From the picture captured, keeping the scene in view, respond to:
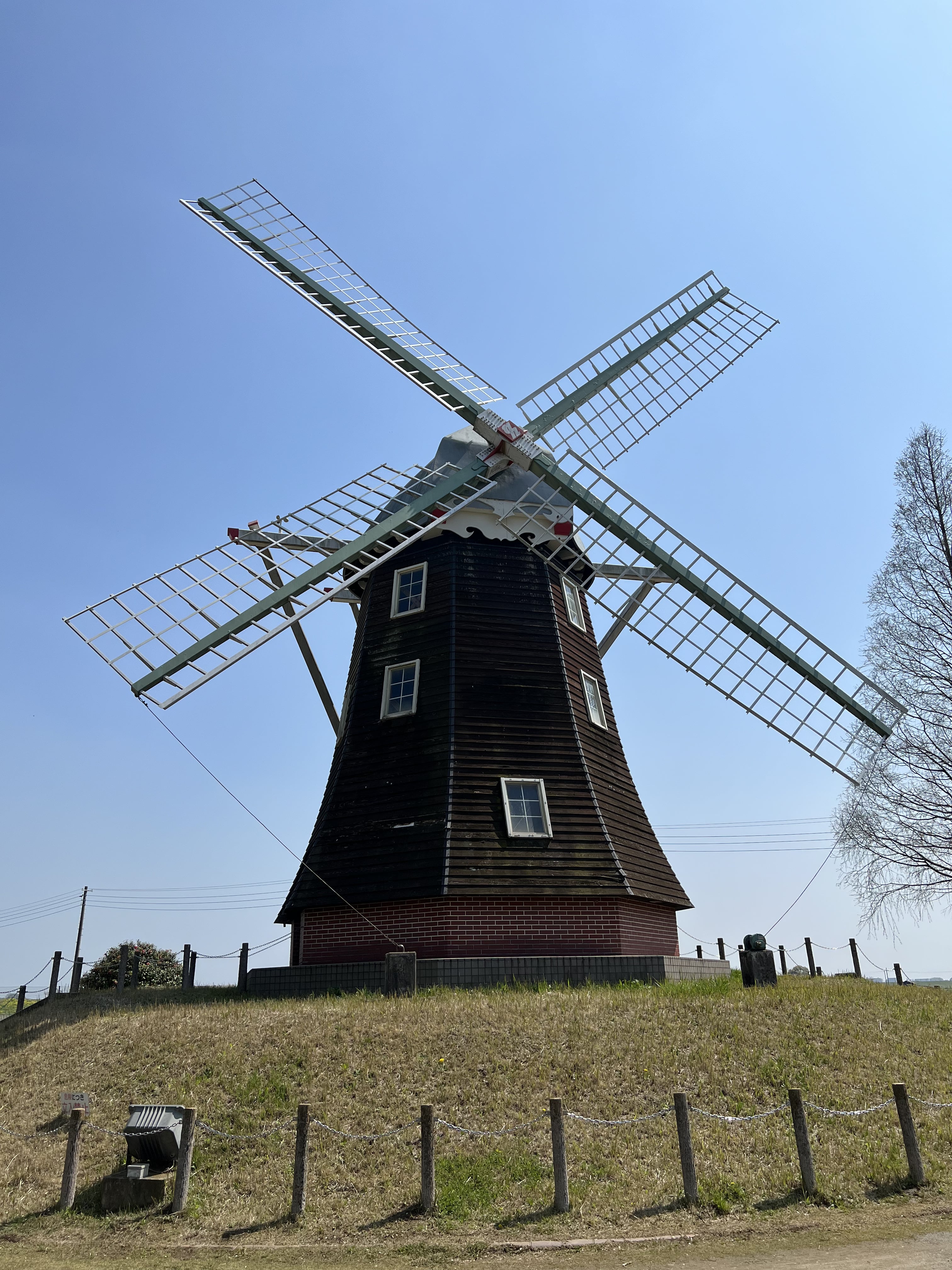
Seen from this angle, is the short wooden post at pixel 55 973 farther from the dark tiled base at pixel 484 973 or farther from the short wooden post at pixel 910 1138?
the short wooden post at pixel 910 1138

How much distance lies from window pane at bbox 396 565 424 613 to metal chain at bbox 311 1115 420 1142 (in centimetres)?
965

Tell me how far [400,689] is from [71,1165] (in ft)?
30.3

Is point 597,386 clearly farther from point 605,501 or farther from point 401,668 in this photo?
point 401,668

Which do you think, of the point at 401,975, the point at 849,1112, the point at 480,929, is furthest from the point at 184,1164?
the point at 849,1112

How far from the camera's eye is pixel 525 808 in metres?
15.7

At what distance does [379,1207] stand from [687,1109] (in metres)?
3.08

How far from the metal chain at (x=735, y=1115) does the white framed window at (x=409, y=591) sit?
1010 centimetres

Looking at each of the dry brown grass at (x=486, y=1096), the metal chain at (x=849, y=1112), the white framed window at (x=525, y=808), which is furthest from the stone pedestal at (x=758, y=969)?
the metal chain at (x=849, y=1112)

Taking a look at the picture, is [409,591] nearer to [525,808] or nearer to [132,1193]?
[525,808]

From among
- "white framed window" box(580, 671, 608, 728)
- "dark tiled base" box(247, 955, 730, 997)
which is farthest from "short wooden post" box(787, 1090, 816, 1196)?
"white framed window" box(580, 671, 608, 728)

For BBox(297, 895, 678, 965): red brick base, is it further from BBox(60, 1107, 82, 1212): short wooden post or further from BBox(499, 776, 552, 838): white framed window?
BBox(60, 1107, 82, 1212): short wooden post

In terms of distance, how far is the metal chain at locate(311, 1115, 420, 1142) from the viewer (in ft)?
31.3

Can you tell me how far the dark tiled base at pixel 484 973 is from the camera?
46.7 ft

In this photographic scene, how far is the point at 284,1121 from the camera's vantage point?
33.8ft
